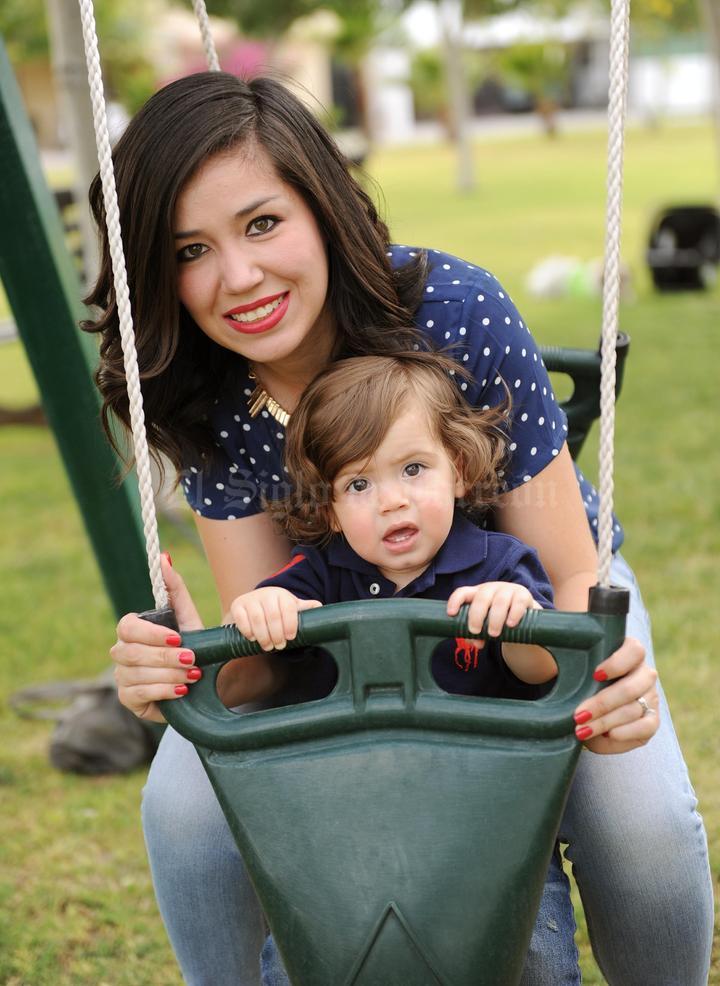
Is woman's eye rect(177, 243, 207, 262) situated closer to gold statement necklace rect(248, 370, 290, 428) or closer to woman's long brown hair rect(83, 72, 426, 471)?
woman's long brown hair rect(83, 72, 426, 471)

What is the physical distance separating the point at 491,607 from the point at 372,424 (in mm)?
384

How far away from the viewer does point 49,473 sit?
22.8ft

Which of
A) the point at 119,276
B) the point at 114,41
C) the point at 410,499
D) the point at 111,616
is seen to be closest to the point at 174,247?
the point at 119,276

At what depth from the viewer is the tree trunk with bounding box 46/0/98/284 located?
4.53 m

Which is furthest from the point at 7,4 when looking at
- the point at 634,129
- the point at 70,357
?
the point at 634,129

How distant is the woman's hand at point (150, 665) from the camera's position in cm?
160

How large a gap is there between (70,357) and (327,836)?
1.60 meters

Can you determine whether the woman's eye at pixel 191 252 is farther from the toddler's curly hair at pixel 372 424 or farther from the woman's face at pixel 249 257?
the toddler's curly hair at pixel 372 424

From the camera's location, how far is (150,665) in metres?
1.62

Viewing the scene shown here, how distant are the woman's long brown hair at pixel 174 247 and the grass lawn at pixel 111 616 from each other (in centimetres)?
23

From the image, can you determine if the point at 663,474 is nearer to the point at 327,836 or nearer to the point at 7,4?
the point at 327,836

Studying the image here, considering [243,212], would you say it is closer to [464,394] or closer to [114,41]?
[464,394]

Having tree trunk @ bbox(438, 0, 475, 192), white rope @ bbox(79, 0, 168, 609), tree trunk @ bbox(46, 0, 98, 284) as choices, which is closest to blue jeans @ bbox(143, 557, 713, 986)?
white rope @ bbox(79, 0, 168, 609)

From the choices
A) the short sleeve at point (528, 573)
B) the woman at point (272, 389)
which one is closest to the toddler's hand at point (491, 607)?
the short sleeve at point (528, 573)
